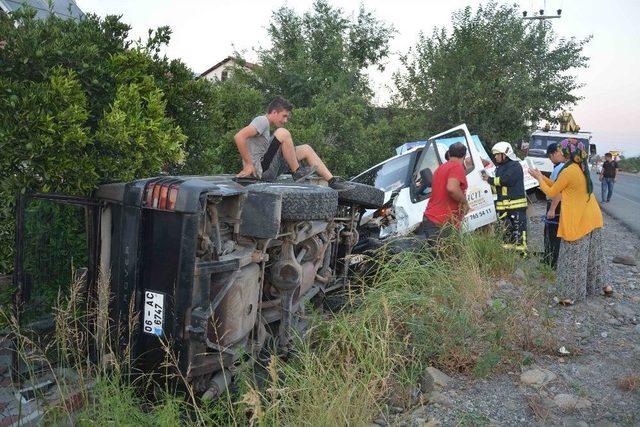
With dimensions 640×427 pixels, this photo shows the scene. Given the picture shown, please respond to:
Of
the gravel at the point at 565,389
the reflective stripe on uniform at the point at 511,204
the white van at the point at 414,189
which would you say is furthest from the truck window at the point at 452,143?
the gravel at the point at 565,389

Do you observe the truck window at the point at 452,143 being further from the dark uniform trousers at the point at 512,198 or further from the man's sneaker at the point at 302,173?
the man's sneaker at the point at 302,173

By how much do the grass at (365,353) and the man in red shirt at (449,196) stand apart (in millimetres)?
463

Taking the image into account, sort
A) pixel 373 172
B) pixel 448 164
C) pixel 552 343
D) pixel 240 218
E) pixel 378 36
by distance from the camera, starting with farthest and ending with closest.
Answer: pixel 378 36, pixel 373 172, pixel 448 164, pixel 552 343, pixel 240 218

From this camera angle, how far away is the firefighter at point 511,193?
7613 millimetres

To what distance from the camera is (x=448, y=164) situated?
6215 millimetres

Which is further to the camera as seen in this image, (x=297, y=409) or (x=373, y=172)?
(x=373, y=172)

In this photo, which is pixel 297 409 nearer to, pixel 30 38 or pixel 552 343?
pixel 552 343

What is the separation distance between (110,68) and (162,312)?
2125mm

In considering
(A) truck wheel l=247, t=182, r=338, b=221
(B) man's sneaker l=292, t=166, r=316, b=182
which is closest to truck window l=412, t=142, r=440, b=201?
(B) man's sneaker l=292, t=166, r=316, b=182

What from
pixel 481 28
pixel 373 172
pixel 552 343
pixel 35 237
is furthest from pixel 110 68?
pixel 481 28

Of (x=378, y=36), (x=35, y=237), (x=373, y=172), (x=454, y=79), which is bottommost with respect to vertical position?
(x=35, y=237)

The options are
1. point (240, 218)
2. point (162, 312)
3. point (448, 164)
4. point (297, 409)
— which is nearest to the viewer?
point (297, 409)

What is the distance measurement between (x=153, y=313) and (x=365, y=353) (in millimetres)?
1343

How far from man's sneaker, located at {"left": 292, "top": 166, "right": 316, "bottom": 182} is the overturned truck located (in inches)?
46.6
